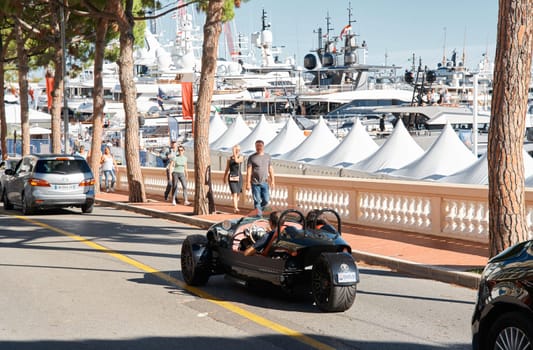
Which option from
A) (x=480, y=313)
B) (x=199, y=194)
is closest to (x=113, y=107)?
(x=199, y=194)

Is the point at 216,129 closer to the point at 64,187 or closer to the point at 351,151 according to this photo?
the point at 351,151

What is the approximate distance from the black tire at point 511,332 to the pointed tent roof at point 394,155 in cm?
2833

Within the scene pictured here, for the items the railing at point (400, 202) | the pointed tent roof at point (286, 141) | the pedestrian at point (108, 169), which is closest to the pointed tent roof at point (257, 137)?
the pointed tent roof at point (286, 141)

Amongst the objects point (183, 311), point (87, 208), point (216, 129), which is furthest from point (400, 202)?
point (216, 129)

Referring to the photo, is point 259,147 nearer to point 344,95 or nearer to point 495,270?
point 495,270

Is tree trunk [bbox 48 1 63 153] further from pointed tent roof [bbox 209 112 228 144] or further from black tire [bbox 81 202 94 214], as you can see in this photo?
pointed tent roof [bbox 209 112 228 144]

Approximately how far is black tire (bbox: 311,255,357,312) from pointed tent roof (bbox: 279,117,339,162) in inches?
1244

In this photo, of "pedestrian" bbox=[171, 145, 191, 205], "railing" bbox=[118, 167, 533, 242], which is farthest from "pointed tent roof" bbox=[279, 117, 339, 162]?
"railing" bbox=[118, 167, 533, 242]

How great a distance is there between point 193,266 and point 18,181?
1464 centimetres

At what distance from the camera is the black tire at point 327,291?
29.6ft

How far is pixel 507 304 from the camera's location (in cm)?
588

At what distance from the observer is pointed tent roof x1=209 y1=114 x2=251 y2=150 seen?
168 ft

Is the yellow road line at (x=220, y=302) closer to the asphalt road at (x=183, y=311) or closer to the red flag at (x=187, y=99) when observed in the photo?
the asphalt road at (x=183, y=311)

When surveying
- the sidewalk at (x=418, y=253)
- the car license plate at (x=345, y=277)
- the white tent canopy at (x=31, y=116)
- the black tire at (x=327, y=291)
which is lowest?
the sidewalk at (x=418, y=253)
